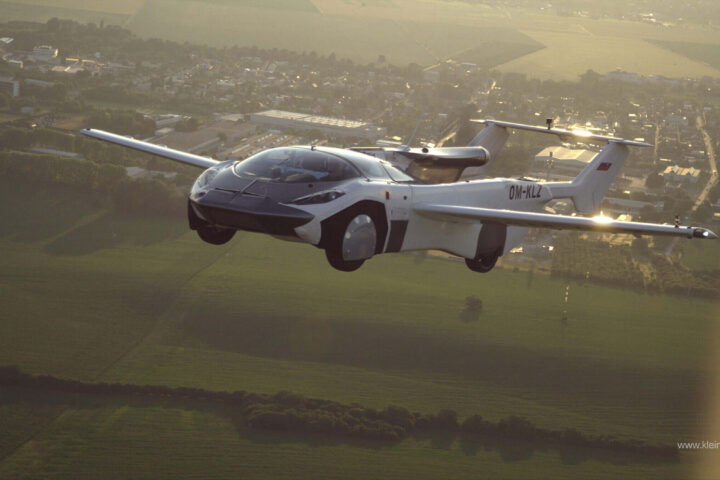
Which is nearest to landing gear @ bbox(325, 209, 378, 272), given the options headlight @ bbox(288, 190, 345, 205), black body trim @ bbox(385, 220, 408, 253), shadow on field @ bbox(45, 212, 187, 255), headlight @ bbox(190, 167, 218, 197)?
headlight @ bbox(288, 190, 345, 205)

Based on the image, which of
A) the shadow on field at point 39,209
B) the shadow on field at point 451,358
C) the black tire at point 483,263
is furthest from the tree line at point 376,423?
the shadow on field at point 39,209

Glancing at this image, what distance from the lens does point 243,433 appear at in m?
67.7

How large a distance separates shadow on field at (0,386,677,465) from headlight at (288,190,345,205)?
123 feet

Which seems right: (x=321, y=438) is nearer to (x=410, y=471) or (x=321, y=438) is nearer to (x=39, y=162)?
(x=410, y=471)

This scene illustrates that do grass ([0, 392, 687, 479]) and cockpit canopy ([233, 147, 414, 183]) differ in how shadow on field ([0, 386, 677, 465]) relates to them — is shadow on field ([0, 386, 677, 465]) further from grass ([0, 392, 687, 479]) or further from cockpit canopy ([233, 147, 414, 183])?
cockpit canopy ([233, 147, 414, 183])

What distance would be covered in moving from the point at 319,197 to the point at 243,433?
3841 cm

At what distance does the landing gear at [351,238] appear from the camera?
109ft

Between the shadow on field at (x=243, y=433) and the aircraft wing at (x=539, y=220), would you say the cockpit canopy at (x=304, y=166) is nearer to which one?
the aircraft wing at (x=539, y=220)

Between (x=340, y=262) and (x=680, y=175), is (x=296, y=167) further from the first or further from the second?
(x=680, y=175)

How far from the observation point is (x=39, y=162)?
11681 cm

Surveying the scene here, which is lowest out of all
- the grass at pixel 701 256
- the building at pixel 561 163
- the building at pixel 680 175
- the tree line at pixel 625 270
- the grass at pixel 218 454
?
the grass at pixel 218 454

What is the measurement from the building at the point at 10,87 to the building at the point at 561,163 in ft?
296

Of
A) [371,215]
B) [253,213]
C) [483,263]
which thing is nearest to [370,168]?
[371,215]

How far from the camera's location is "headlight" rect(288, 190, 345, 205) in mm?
32638
